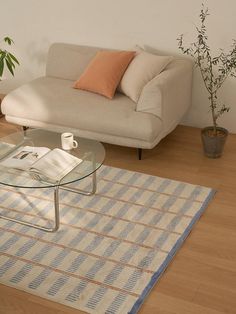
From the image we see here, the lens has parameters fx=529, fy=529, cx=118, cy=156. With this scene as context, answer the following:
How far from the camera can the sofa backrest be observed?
4.76m

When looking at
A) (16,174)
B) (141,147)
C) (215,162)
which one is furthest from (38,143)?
(215,162)

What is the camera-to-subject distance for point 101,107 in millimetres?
4203

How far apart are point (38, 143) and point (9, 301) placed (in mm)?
1212

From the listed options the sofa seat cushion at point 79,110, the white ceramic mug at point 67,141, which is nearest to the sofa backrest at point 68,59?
the sofa seat cushion at point 79,110

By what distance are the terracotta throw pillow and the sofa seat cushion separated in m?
0.07

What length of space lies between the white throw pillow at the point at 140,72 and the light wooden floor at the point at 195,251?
0.49m

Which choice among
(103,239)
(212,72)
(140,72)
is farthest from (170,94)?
(103,239)

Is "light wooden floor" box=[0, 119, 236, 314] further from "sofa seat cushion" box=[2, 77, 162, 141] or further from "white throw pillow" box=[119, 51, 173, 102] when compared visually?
"white throw pillow" box=[119, 51, 173, 102]

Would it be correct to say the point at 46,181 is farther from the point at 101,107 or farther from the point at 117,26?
the point at 117,26

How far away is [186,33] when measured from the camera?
457cm

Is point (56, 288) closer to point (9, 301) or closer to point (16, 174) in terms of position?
point (9, 301)

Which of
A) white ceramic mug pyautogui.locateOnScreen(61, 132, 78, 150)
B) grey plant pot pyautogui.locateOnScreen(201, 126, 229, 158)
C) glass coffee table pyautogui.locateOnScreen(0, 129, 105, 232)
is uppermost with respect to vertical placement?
white ceramic mug pyautogui.locateOnScreen(61, 132, 78, 150)

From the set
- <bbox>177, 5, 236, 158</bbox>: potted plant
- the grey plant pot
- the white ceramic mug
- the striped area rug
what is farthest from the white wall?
the white ceramic mug

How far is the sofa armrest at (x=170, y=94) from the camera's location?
13.3ft
